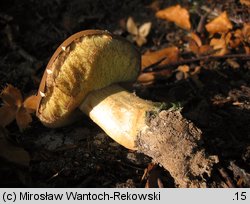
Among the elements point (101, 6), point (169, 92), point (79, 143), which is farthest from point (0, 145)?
point (101, 6)

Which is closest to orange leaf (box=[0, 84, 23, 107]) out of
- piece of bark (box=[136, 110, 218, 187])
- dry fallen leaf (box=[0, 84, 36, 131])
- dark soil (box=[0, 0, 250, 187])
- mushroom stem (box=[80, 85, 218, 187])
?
dry fallen leaf (box=[0, 84, 36, 131])

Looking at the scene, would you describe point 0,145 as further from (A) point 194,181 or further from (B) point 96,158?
(A) point 194,181

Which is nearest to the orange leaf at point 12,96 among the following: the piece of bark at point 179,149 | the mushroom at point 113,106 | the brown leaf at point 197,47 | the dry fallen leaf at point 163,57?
the mushroom at point 113,106

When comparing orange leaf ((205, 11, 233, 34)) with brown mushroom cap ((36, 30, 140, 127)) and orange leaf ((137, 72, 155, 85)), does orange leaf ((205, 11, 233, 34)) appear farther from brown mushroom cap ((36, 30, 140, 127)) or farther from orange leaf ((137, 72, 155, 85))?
brown mushroom cap ((36, 30, 140, 127))

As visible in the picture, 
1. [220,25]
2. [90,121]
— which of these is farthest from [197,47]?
[90,121]

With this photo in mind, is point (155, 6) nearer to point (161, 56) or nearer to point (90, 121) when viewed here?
point (161, 56)
